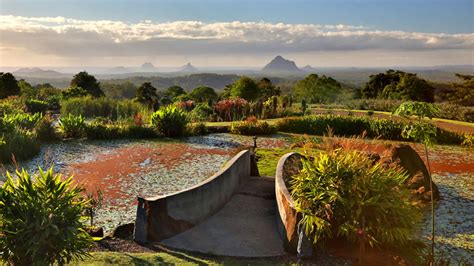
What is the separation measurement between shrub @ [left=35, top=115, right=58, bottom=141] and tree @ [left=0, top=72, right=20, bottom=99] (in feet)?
80.8

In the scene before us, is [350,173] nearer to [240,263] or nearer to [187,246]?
[240,263]

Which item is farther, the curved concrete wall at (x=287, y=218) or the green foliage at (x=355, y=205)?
the curved concrete wall at (x=287, y=218)

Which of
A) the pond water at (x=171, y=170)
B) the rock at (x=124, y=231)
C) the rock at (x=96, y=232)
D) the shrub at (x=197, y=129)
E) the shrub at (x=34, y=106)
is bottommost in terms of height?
the pond water at (x=171, y=170)

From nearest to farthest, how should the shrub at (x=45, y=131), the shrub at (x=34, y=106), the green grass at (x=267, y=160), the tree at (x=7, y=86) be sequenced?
the green grass at (x=267, y=160) < the shrub at (x=45, y=131) < the shrub at (x=34, y=106) < the tree at (x=7, y=86)

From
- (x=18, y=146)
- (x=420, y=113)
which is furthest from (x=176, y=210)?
(x=18, y=146)

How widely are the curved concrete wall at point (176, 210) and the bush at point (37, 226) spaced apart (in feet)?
4.17

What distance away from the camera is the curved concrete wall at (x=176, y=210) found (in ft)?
18.0

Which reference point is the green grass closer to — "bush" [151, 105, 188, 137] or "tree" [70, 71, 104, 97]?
"bush" [151, 105, 188, 137]

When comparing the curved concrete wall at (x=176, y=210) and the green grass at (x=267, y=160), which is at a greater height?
the curved concrete wall at (x=176, y=210)

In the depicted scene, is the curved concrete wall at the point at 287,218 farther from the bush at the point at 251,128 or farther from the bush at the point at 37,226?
the bush at the point at 251,128

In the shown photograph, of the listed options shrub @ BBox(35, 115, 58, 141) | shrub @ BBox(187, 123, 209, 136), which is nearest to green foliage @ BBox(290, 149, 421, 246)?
shrub @ BBox(187, 123, 209, 136)

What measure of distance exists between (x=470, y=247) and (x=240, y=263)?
134 inches

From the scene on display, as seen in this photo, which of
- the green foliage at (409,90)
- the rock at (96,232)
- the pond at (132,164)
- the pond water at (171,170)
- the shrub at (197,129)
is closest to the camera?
the rock at (96,232)

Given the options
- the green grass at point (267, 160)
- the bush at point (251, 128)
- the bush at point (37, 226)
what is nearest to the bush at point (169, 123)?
the bush at point (251, 128)
